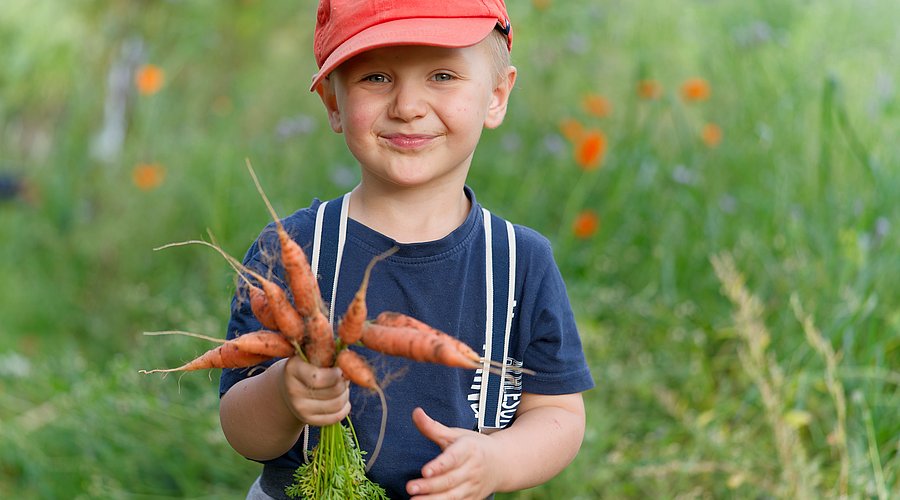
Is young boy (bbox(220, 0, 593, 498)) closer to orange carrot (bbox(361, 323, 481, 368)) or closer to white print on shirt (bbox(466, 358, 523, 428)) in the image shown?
white print on shirt (bbox(466, 358, 523, 428))

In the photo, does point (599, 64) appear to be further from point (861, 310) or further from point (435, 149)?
point (435, 149)

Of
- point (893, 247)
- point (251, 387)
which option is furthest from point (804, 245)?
point (251, 387)

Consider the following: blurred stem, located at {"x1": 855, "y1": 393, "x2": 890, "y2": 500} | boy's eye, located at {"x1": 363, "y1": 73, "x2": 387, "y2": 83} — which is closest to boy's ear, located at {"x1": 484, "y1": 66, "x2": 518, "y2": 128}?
boy's eye, located at {"x1": 363, "y1": 73, "x2": 387, "y2": 83}

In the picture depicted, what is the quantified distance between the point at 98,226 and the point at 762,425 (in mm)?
2872

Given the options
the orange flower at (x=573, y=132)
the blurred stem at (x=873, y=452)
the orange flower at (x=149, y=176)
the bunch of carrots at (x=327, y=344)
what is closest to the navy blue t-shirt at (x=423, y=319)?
the bunch of carrots at (x=327, y=344)

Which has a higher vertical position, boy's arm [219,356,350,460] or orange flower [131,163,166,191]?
orange flower [131,163,166,191]

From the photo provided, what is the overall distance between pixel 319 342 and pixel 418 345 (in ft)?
0.47

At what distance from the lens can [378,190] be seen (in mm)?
1819

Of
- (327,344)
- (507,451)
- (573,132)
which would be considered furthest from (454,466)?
(573,132)

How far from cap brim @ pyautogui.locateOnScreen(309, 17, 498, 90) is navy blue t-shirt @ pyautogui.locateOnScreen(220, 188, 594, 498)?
30 centimetres

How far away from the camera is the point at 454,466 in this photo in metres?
1.56

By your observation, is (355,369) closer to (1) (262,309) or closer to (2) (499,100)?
(1) (262,309)

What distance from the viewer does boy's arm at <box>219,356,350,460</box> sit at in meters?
1.48

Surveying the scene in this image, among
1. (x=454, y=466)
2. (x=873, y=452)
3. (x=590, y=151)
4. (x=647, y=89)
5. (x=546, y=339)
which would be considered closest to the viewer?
(x=454, y=466)
